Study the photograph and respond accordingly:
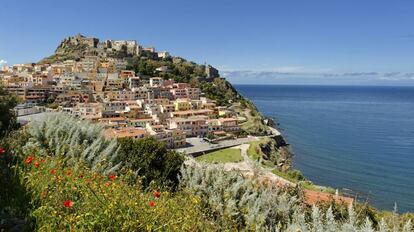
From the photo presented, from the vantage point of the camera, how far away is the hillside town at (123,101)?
152 ft

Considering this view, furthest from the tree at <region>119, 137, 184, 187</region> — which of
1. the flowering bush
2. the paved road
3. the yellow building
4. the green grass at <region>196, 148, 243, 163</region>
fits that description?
the yellow building

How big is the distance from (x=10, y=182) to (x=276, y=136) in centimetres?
4935

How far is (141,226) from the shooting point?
2.87 meters

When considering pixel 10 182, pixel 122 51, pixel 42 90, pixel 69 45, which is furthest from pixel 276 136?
pixel 69 45

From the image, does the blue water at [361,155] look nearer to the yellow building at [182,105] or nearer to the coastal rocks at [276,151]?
the coastal rocks at [276,151]

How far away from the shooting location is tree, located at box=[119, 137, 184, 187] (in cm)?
821

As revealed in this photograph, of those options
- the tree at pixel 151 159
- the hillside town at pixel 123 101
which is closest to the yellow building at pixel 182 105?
the hillside town at pixel 123 101

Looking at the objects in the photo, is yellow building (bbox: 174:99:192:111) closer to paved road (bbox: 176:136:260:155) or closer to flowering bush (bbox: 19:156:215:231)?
paved road (bbox: 176:136:260:155)

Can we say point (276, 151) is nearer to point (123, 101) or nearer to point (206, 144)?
point (206, 144)

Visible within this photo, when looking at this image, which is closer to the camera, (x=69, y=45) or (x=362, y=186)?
(x=362, y=186)

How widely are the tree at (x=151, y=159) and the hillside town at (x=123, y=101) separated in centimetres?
2751

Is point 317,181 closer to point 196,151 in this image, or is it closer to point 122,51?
point 196,151

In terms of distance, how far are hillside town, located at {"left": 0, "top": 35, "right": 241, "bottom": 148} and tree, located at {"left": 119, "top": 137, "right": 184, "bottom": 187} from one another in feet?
90.3

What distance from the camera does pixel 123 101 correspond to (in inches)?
2213
